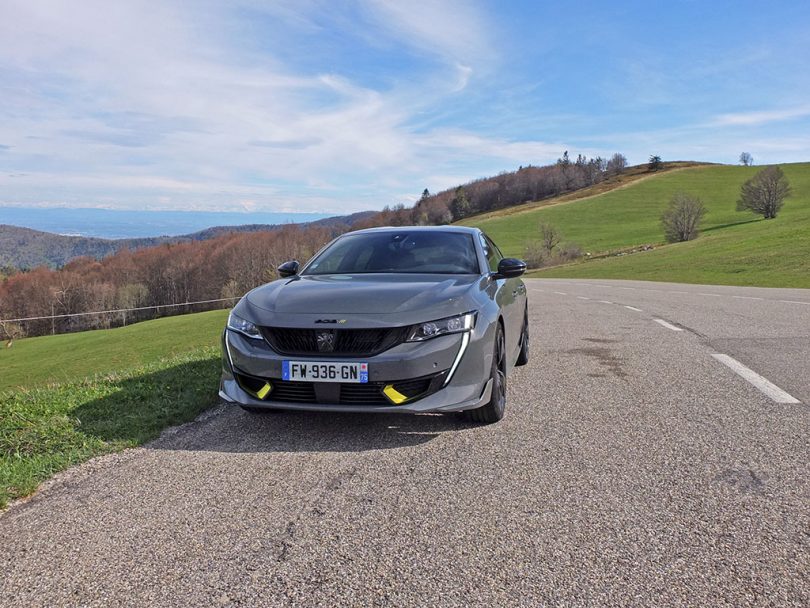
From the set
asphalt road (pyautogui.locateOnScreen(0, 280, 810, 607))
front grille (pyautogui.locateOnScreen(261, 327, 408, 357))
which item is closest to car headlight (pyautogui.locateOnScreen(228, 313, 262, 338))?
front grille (pyautogui.locateOnScreen(261, 327, 408, 357))

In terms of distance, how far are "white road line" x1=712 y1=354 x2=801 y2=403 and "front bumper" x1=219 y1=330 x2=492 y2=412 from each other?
9.14 ft

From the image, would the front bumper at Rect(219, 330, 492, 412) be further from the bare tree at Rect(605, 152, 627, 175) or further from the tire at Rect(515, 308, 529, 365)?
the bare tree at Rect(605, 152, 627, 175)

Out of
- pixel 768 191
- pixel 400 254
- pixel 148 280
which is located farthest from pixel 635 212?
pixel 400 254

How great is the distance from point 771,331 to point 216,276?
3618 inches

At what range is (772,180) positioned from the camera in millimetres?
67438

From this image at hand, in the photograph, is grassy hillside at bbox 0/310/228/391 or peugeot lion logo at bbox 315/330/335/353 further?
grassy hillside at bbox 0/310/228/391

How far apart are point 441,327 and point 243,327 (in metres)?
1.39

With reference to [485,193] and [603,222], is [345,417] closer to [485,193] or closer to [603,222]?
[603,222]

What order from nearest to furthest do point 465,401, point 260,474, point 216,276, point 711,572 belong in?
point 711,572 < point 260,474 < point 465,401 < point 216,276

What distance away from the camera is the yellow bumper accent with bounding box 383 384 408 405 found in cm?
380

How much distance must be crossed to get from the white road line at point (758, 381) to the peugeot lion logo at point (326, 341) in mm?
3715

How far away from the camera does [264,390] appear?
399cm

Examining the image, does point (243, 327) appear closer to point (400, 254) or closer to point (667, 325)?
point (400, 254)

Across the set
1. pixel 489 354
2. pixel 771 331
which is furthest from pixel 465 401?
pixel 771 331
